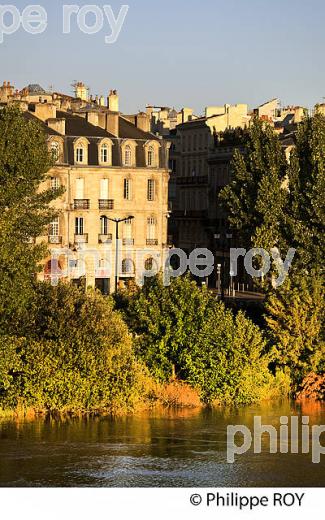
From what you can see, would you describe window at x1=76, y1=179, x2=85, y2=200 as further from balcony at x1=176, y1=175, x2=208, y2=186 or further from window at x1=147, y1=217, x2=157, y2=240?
balcony at x1=176, y1=175, x2=208, y2=186

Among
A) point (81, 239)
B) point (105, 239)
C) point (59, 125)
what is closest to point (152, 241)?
point (105, 239)

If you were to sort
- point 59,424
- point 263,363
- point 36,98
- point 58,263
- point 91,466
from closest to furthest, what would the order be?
1. point 91,466
2. point 59,424
3. point 263,363
4. point 58,263
5. point 36,98

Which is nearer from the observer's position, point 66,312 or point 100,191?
point 66,312

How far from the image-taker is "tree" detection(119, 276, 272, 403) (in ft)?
206

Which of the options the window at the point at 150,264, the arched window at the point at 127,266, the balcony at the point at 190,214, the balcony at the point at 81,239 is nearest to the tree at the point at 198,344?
the balcony at the point at 81,239

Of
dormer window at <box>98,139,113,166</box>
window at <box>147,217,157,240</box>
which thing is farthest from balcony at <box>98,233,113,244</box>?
dormer window at <box>98,139,113,166</box>

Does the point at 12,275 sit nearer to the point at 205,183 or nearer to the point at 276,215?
the point at 276,215

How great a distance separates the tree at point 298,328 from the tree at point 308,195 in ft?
28.2

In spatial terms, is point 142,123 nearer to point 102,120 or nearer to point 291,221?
point 102,120

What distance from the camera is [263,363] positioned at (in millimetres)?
64188

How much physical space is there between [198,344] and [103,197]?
26.3 meters

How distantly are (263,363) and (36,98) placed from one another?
4418 cm

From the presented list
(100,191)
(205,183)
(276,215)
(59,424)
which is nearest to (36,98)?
(205,183)

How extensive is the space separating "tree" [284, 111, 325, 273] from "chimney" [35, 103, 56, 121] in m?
14.6
